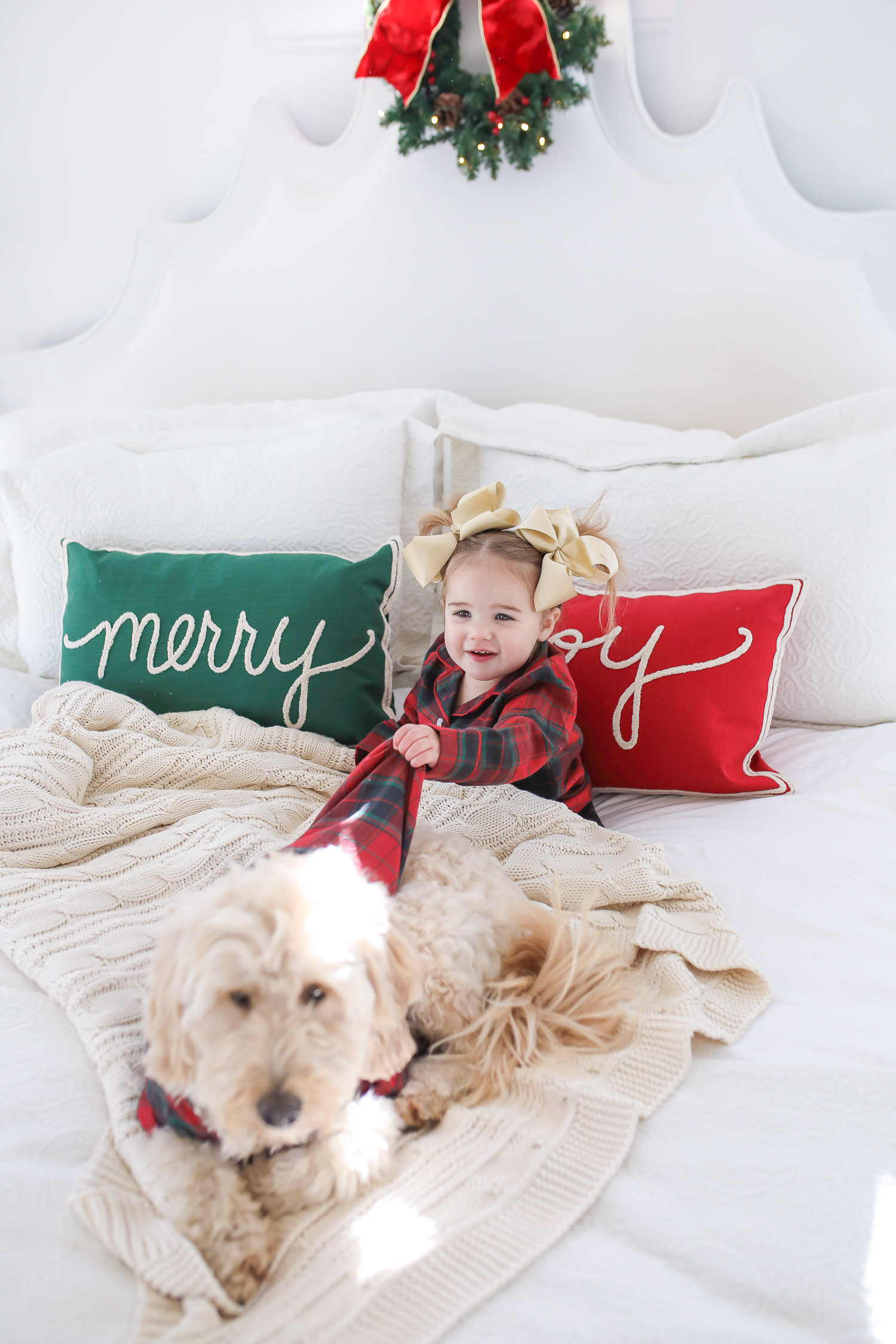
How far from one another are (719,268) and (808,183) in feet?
0.98

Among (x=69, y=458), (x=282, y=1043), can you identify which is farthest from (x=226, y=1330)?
(x=69, y=458)

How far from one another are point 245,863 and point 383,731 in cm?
35

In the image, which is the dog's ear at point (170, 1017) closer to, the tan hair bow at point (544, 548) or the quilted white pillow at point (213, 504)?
the tan hair bow at point (544, 548)

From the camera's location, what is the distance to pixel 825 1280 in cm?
63

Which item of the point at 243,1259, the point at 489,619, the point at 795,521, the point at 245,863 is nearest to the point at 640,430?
the point at 795,521

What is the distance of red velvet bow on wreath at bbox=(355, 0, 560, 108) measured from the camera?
5.98 feet

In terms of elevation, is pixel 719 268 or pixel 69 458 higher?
pixel 719 268

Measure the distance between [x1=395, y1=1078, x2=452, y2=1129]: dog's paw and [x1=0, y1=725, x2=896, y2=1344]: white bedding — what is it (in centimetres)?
19

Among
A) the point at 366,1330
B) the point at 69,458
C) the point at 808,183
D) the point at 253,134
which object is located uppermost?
the point at 253,134

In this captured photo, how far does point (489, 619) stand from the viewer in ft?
4.27

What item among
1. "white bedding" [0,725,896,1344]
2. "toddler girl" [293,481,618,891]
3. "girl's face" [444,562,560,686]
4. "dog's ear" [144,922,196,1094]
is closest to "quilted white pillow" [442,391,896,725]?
"toddler girl" [293,481,618,891]

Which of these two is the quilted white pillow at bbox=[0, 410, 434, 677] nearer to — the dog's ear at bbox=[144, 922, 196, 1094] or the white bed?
the white bed

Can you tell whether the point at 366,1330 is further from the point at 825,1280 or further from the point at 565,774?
the point at 565,774

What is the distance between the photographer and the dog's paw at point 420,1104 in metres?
0.83
